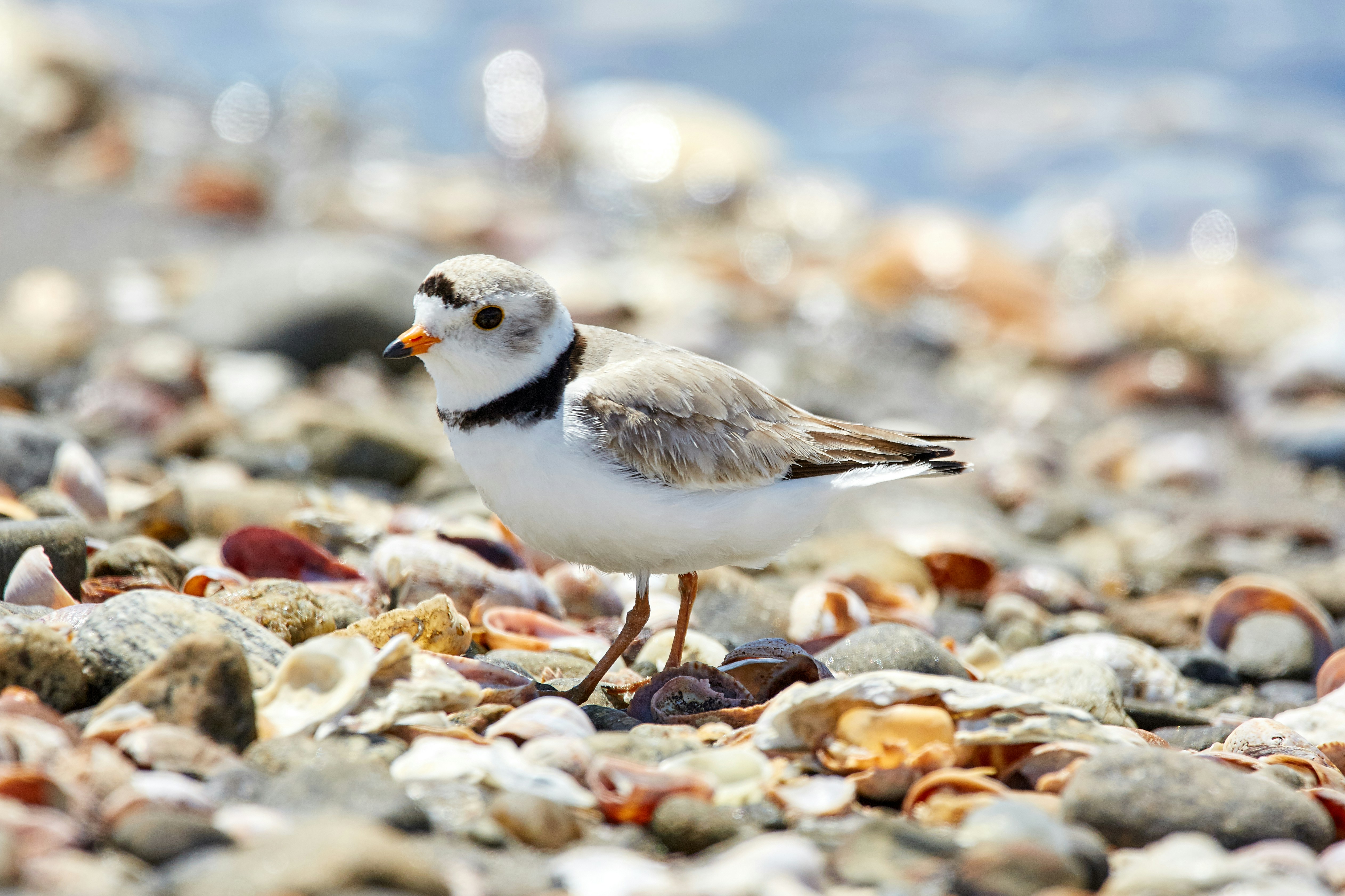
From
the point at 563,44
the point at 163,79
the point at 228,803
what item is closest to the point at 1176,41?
the point at 563,44

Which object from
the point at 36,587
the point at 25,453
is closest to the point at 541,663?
the point at 36,587

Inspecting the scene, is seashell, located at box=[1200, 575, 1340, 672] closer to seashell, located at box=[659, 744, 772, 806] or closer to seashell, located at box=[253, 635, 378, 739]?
seashell, located at box=[659, 744, 772, 806]

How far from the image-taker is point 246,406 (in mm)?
8258

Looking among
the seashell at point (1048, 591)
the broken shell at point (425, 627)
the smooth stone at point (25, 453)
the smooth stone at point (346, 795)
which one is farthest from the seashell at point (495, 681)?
the seashell at point (1048, 591)

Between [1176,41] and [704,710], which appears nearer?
[704,710]

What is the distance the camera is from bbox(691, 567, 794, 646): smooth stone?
5.30 metres

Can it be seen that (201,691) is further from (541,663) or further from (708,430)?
(708,430)

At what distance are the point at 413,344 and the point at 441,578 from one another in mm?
1106

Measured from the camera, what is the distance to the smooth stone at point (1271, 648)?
5398 millimetres

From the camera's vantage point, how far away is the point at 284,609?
13.1 ft

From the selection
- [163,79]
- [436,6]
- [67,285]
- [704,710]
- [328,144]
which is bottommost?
[704,710]

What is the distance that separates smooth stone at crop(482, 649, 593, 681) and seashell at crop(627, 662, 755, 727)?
43 cm

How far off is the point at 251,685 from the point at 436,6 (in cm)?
2369

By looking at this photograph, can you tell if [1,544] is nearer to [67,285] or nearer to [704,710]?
[704,710]
